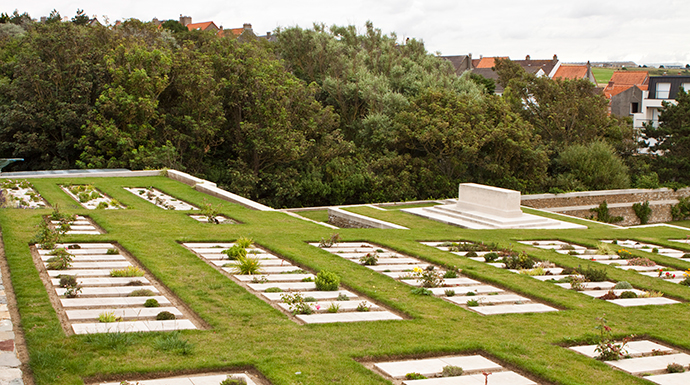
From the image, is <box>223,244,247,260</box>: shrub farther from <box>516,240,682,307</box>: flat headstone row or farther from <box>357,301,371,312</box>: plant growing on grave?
<box>516,240,682,307</box>: flat headstone row

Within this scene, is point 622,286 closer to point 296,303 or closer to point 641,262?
point 641,262

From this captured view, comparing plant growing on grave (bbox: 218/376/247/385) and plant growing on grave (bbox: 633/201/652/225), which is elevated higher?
plant growing on grave (bbox: 218/376/247/385)

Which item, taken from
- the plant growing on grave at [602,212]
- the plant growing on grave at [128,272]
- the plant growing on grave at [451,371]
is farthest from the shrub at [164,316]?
the plant growing on grave at [602,212]

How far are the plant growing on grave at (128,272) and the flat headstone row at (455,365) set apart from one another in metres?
4.60

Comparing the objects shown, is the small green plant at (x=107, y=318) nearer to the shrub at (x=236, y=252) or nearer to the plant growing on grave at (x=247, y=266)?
the plant growing on grave at (x=247, y=266)

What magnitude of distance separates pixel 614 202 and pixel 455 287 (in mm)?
24282

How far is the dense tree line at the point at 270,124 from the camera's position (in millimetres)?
28391

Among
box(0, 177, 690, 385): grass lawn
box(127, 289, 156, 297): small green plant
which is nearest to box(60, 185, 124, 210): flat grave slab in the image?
box(0, 177, 690, 385): grass lawn

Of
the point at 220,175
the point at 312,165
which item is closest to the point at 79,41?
the point at 220,175

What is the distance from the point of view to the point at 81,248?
1169 cm

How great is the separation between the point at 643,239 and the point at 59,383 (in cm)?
1568

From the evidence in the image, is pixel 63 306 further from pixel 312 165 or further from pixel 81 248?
pixel 312 165

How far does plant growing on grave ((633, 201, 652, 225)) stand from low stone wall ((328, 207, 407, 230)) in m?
17.8

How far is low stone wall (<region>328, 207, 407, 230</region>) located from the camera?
20.0 m
